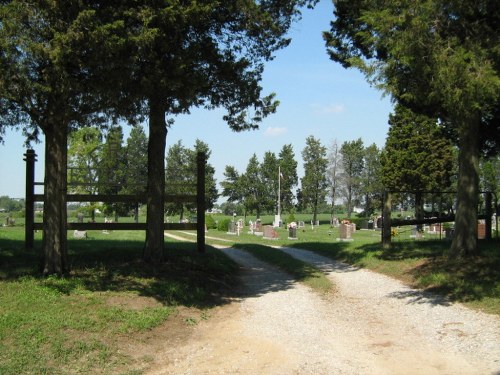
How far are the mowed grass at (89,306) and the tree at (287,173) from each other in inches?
2234

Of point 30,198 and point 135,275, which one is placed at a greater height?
point 30,198

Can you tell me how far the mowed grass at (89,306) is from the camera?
5.43m

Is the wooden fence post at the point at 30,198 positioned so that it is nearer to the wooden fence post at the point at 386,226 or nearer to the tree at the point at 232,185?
the wooden fence post at the point at 386,226

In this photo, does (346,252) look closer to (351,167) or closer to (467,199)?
(467,199)

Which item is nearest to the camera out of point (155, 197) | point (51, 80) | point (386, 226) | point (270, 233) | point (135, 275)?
point (51, 80)

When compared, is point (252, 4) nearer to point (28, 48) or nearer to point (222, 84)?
point (222, 84)

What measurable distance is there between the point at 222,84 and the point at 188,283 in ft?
13.3

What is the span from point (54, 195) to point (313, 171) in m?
62.1

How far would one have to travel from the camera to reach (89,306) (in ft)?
22.4

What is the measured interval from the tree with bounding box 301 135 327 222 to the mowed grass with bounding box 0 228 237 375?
58.9 m

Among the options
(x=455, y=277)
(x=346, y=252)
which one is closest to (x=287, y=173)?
(x=346, y=252)

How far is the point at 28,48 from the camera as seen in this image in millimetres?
6738

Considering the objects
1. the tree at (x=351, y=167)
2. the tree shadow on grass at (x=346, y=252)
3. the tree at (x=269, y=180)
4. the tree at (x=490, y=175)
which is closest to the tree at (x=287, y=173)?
the tree at (x=269, y=180)

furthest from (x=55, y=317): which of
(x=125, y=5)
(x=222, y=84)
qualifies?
(x=222, y=84)
